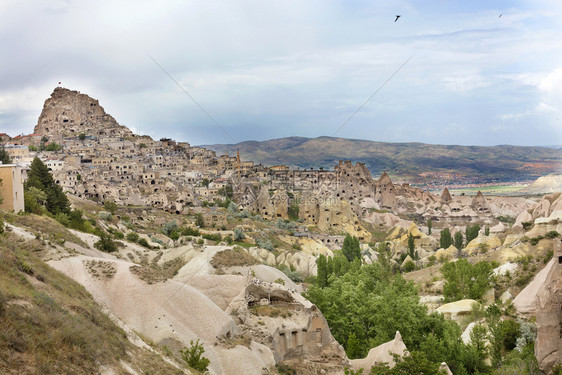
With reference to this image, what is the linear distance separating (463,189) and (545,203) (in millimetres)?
85296

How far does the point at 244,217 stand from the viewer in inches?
2707

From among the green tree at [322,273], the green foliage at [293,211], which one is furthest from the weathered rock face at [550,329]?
the green foliage at [293,211]

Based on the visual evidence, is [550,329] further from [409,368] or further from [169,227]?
[169,227]

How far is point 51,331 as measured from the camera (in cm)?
1044

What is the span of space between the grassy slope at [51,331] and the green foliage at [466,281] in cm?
2520

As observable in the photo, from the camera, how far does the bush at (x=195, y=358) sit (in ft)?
49.5

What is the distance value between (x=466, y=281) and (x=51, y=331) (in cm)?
2960

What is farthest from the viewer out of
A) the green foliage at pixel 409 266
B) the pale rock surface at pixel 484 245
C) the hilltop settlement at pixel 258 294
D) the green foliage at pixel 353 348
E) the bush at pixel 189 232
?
the green foliage at pixel 409 266

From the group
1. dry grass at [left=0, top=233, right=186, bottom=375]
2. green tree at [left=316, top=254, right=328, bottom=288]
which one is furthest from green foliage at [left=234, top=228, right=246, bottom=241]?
dry grass at [left=0, top=233, right=186, bottom=375]

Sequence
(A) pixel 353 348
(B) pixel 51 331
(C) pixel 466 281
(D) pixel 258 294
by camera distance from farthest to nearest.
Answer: (C) pixel 466 281
(A) pixel 353 348
(D) pixel 258 294
(B) pixel 51 331

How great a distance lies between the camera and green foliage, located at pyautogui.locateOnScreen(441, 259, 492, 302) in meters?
34.0

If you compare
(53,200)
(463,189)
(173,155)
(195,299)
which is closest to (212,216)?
(53,200)

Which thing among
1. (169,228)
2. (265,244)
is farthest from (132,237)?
(265,244)

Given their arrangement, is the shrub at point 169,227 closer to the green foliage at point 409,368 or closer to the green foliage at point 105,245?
the green foliage at point 105,245
